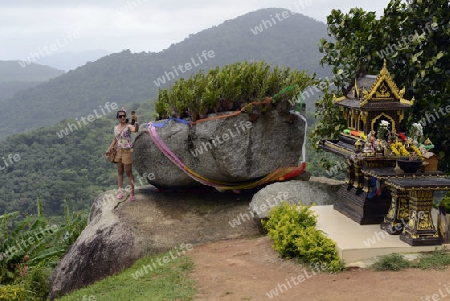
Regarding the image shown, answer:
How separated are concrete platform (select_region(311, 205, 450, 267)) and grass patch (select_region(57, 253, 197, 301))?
2.60 metres

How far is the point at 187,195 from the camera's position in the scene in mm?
13219

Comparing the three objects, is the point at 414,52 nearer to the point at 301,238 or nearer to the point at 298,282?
the point at 301,238

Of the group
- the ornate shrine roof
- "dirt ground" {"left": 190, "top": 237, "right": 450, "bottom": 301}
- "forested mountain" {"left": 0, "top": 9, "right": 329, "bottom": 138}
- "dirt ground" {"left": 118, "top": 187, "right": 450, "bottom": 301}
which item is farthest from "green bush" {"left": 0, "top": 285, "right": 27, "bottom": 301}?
"forested mountain" {"left": 0, "top": 9, "right": 329, "bottom": 138}

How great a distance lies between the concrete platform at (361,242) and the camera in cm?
817

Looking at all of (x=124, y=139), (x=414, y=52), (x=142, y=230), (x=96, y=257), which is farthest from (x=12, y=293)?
(x=414, y=52)

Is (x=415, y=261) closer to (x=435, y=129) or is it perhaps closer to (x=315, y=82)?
(x=435, y=129)

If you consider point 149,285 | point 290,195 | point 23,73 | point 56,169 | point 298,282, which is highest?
point 23,73

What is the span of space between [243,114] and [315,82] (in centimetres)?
273

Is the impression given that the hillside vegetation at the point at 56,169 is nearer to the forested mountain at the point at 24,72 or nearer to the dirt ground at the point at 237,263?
the dirt ground at the point at 237,263

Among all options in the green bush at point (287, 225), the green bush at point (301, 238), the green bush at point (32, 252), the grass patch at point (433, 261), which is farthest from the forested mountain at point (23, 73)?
the grass patch at point (433, 261)

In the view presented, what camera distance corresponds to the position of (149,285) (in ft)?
27.2

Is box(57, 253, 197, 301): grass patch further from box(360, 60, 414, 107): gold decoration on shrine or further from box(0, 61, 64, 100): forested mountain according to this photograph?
box(0, 61, 64, 100): forested mountain

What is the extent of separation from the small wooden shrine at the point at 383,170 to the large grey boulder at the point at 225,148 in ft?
6.93

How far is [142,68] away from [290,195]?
87.4 m
